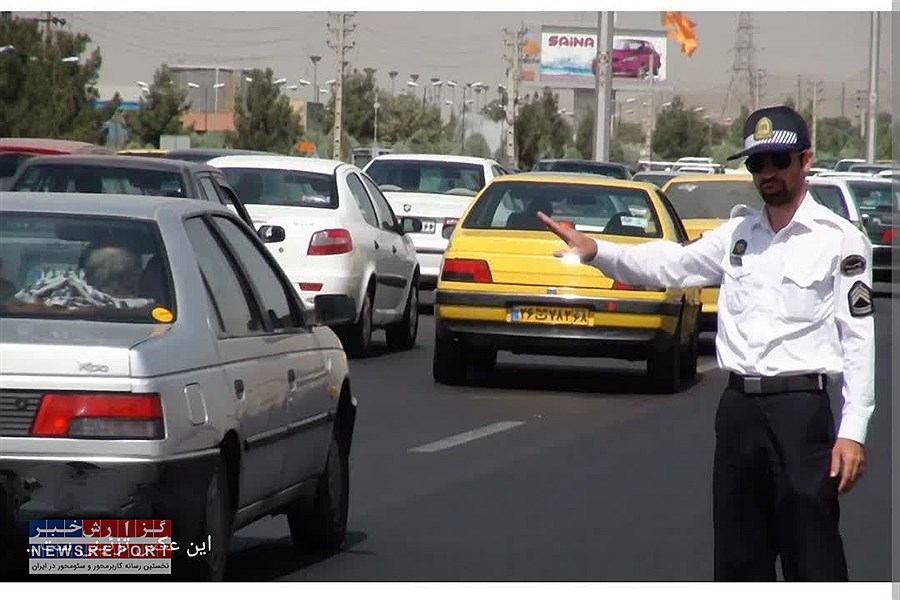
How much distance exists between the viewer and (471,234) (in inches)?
655

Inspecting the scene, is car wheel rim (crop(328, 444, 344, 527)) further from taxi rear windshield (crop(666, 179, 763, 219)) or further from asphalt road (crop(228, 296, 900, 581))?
taxi rear windshield (crop(666, 179, 763, 219))

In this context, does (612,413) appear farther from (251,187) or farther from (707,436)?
(251,187)

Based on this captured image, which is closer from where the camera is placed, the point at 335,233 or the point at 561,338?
the point at 561,338

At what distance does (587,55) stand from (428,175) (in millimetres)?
101196

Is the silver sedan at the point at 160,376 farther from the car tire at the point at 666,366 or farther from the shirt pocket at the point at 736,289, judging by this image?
the car tire at the point at 666,366

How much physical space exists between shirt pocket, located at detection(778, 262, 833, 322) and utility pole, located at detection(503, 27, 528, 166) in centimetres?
9251

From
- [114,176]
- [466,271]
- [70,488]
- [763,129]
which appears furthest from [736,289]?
[466,271]

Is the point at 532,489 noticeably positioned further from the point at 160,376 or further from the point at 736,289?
the point at 736,289

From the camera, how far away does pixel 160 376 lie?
6793 millimetres

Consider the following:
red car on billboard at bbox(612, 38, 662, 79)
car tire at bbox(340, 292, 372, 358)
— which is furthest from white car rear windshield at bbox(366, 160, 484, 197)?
red car on billboard at bbox(612, 38, 662, 79)

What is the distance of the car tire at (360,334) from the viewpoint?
752 inches
